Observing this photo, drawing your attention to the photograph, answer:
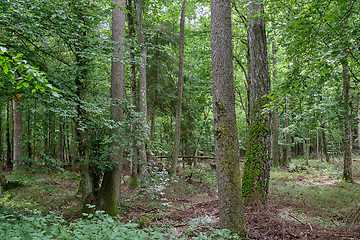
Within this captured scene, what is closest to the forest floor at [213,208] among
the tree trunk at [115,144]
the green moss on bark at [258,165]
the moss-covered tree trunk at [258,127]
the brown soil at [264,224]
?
the brown soil at [264,224]

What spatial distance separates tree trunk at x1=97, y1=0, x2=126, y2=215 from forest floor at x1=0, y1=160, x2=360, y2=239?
0.69 metres

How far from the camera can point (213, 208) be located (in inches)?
271

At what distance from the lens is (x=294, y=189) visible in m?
10.0

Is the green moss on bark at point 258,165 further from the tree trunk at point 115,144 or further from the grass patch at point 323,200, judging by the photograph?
the tree trunk at point 115,144

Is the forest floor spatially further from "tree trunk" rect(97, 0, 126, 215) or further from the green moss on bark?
"tree trunk" rect(97, 0, 126, 215)

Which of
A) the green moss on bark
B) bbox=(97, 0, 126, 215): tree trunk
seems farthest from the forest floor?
bbox=(97, 0, 126, 215): tree trunk

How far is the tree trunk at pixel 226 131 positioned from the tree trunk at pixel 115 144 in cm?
337

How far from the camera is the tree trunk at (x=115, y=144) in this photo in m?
6.83

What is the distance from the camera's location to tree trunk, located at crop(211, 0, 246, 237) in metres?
4.12

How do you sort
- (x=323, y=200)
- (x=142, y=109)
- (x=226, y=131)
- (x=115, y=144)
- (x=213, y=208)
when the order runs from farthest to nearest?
(x=142, y=109)
(x=323, y=200)
(x=115, y=144)
(x=213, y=208)
(x=226, y=131)

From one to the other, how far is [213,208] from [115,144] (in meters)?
3.70

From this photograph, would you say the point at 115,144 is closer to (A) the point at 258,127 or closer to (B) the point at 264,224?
(A) the point at 258,127

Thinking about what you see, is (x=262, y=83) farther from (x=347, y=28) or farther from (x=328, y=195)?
(x=328, y=195)

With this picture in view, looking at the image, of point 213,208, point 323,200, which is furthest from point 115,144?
point 323,200
